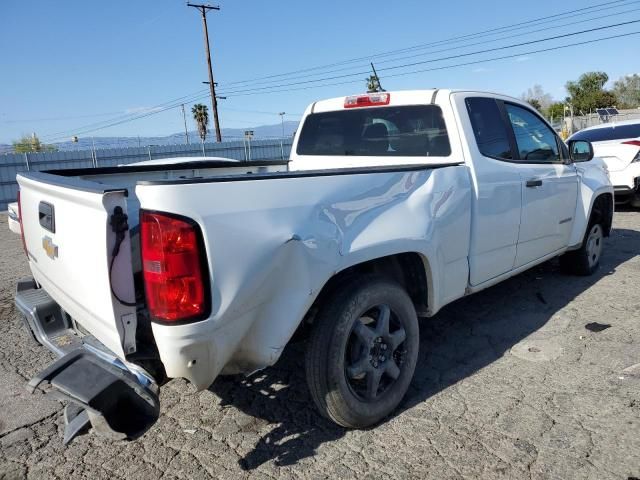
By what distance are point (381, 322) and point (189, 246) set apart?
128 centimetres

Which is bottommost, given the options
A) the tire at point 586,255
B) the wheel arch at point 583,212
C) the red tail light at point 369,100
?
the tire at point 586,255

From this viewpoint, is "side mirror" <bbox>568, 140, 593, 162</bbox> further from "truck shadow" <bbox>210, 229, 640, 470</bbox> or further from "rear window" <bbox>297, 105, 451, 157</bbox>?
"rear window" <bbox>297, 105, 451, 157</bbox>

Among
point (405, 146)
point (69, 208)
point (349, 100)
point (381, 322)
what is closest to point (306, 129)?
point (349, 100)

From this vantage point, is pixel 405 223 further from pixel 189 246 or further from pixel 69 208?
pixel 69 208

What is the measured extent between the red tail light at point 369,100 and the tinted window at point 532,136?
40.7 inches

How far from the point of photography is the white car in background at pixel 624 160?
868 centimetres

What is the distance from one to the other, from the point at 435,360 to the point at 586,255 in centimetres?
275

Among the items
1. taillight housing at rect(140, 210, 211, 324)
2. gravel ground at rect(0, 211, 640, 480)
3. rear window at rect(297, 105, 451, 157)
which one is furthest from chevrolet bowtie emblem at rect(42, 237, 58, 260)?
rear window at rect(297, 105, 451, 157)

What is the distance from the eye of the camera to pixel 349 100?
421 centimetres

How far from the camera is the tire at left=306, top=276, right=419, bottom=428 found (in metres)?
2.58

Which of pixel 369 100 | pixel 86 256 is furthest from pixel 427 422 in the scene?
pixel 369 100

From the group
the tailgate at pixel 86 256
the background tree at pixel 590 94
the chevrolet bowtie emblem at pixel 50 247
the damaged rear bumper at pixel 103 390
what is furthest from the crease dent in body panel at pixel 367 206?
the background tree at pixel 590 94

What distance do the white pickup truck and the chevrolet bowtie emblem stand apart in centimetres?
2

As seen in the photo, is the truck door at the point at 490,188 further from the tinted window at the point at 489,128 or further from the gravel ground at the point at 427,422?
the gravel ground at the point at 427,422
